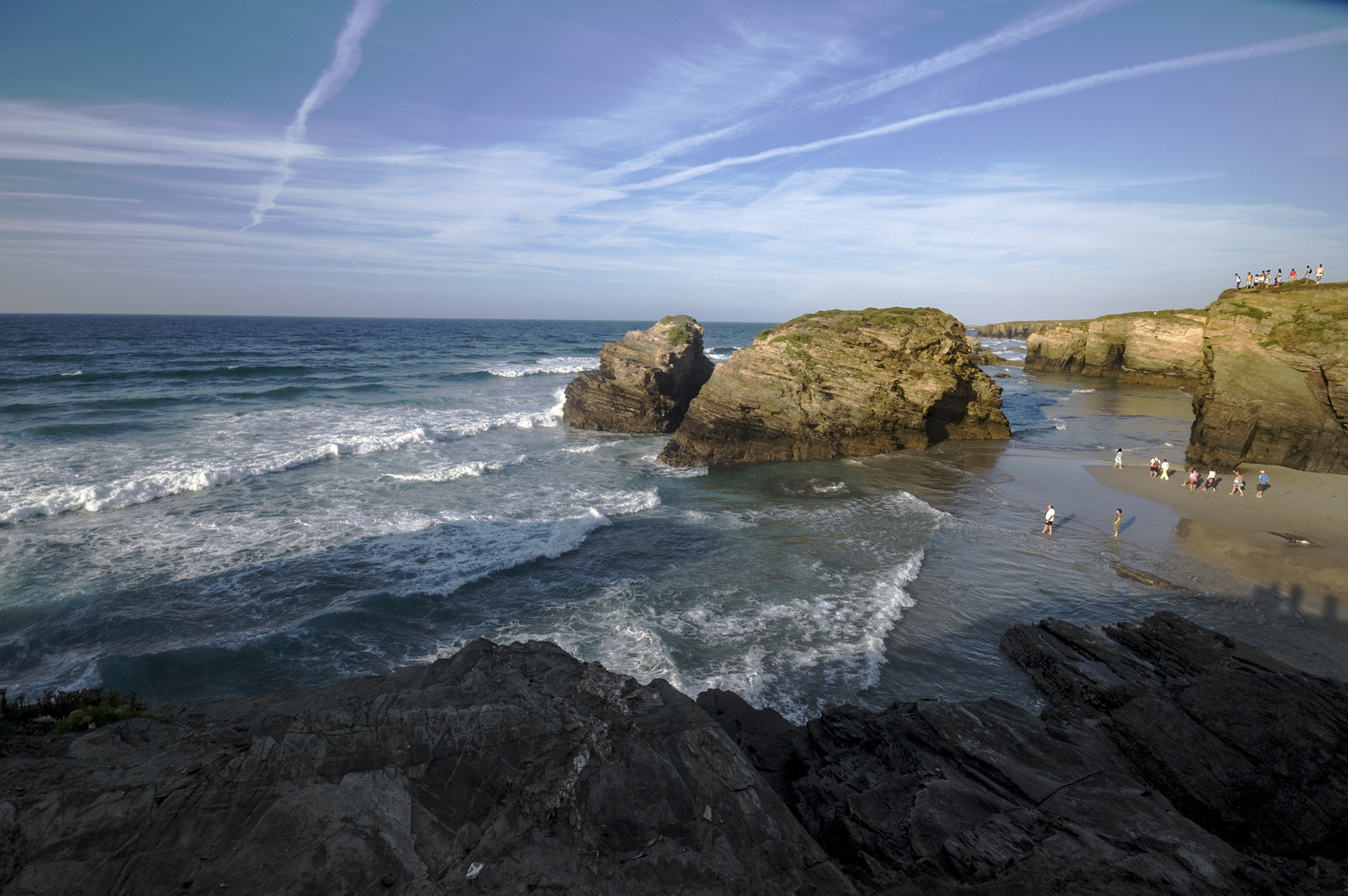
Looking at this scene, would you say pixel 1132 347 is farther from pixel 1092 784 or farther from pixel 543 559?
pixel 1092 784

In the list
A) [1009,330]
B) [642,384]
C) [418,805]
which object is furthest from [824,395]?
[1009,330]

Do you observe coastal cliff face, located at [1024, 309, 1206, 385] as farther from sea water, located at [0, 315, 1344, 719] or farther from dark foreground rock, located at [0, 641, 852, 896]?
dark foreground rock, located at [0, 641, 852, 896]

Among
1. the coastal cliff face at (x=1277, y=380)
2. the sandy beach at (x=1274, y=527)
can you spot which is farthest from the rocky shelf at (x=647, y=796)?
the coastal cliff face at (x=1277, y=380)

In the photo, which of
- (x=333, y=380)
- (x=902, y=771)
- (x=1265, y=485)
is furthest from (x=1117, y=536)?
(x=333, y=380)

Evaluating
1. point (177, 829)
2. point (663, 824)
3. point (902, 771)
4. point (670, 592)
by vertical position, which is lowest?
point (670, 592)

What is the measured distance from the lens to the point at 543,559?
1666 cm

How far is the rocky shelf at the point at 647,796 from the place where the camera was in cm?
462

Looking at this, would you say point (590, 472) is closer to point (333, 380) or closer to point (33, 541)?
point (33, 541)

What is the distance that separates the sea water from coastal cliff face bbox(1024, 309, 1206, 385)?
3212 centimetres

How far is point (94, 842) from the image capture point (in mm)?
4438

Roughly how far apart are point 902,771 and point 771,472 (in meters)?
18.5

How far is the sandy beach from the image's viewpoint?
14555 millimetres

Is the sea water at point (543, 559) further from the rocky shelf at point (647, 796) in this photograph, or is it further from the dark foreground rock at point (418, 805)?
the dark foreground rock at point (418, 805)

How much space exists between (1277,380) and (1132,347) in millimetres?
41531
